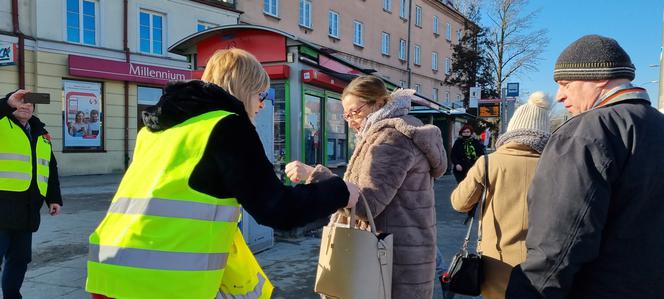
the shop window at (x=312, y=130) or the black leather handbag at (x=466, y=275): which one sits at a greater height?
the shop window at (x=312, y=130)

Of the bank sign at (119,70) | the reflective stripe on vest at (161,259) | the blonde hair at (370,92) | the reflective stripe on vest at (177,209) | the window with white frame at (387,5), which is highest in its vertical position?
the window with white frame at (387,5)

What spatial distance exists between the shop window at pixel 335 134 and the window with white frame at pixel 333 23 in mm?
14723

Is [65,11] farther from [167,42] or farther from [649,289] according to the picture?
[649,289]

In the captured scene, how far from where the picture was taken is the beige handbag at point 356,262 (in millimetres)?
2020

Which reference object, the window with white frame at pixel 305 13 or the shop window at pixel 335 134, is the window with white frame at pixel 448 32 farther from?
the shop window at pixel 335 134

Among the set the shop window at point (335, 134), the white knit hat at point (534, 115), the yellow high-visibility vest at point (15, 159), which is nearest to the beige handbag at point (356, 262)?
the white knit hat at point (534, 115)

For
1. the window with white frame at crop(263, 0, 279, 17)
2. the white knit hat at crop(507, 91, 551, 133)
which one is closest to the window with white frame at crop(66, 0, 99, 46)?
the window with white frame at crop(263, 0, 279, 17)

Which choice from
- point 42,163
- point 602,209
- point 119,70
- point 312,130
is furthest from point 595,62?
point 119,70

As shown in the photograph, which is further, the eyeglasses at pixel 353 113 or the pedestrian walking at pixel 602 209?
the eyeglasses at pixel 353 113

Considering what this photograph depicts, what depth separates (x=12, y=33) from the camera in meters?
13.0

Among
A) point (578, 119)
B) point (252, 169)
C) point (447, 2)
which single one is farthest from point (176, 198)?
point (447, 2)

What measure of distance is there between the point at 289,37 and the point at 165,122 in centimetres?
513

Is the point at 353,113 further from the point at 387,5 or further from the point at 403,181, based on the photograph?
the point at 387,5

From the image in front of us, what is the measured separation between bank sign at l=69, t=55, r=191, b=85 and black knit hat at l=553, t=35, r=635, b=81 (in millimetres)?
13139
